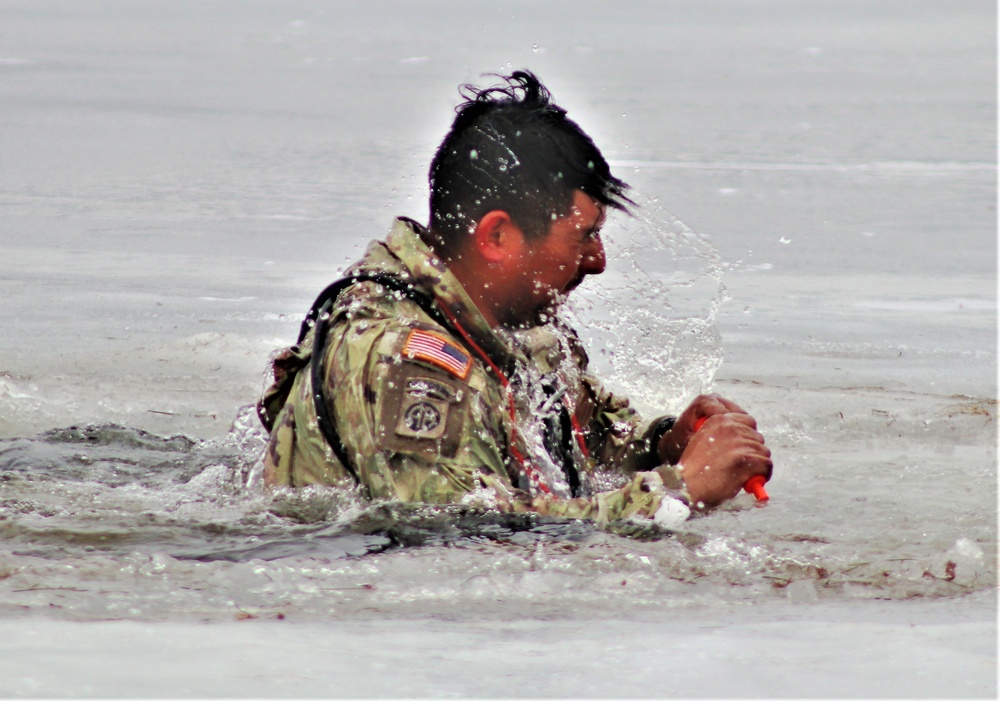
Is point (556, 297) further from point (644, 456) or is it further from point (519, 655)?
point (519, 655)

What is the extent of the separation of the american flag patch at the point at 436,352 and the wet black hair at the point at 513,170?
0.35 metres

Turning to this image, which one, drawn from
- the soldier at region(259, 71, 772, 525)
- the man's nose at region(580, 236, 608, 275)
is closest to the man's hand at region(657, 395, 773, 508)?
the soldier at region(259, 71, 772, 525)

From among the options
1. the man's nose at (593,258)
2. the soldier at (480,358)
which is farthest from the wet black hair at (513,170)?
the man's nose at (593,258)

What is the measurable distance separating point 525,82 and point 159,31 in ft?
77.0

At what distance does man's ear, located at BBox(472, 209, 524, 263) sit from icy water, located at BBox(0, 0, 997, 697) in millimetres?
429

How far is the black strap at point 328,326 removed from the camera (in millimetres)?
3311

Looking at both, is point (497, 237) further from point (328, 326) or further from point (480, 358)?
point (328, 326)

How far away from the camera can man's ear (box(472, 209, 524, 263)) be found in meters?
3.50

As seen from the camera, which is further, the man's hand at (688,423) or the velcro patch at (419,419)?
the man's hand at (688,423)

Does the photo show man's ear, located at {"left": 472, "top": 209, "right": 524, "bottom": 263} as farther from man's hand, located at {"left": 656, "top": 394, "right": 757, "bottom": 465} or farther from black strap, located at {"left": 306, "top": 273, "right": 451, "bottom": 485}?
man's hand, located at {"left": 656, "top": 394, "right": 757, "bottom": 465}

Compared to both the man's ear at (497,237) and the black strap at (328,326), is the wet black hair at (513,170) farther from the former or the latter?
the black strap at (328,326)

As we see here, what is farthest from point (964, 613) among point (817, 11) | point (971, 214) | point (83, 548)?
point (817, 11)

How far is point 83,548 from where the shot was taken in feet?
11.7

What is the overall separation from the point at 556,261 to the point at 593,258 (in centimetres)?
12
